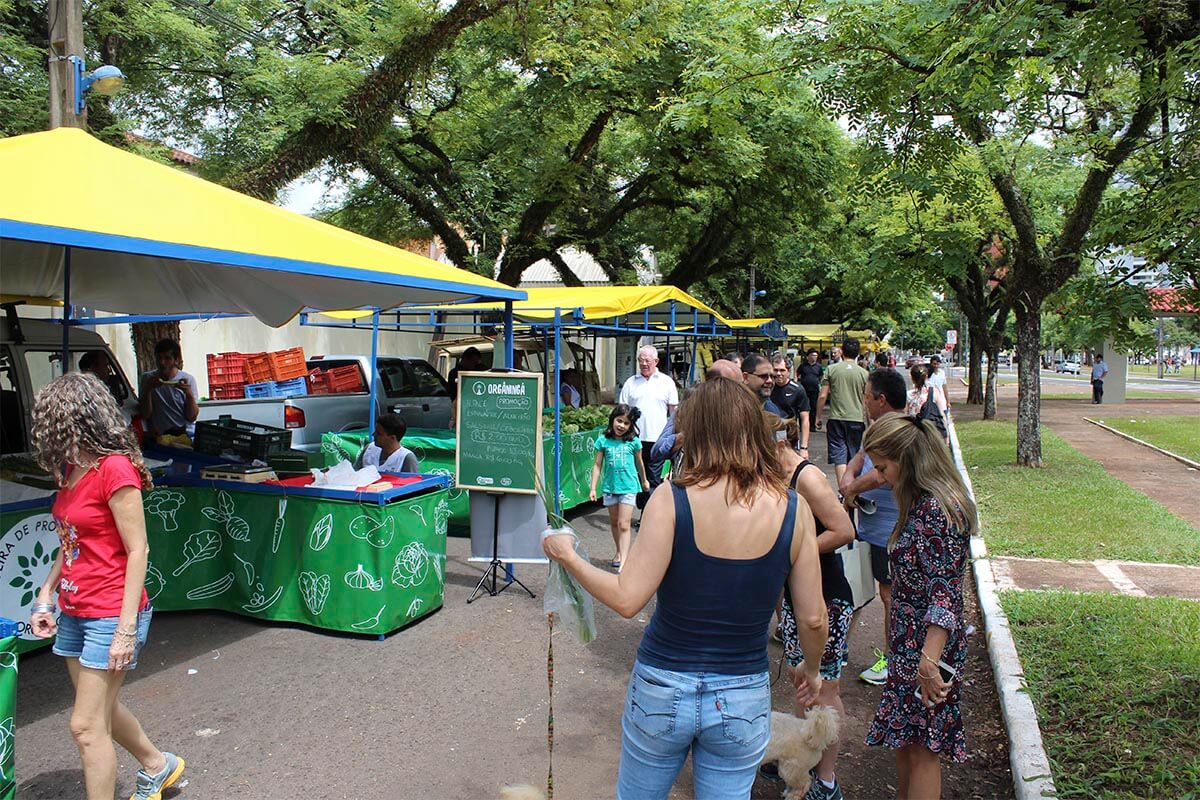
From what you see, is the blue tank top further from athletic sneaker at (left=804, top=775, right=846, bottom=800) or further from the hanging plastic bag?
athletic sneaker at (left=804, top=775, right=846, bottom=800)

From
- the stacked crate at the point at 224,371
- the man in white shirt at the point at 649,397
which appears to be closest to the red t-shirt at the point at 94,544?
the man in white shirt at the point at 649,397

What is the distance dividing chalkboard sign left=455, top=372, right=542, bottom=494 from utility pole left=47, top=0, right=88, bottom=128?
501 centimetres

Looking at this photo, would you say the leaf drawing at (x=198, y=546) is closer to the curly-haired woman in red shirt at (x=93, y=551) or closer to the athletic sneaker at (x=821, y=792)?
the curly-haired woman in red shirt at (x=93, y=551)

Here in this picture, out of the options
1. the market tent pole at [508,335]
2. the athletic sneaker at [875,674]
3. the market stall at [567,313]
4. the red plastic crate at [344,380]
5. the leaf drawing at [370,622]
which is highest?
the market stall at [567,313]

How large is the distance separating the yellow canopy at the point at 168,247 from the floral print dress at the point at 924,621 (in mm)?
3554

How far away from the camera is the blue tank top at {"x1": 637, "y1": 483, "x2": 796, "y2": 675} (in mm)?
2189

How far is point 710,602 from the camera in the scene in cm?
220

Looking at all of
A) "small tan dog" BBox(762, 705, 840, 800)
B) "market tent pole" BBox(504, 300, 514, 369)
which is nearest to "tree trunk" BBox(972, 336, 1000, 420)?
"market tent pole" BBox(504, 300, 514, 369)

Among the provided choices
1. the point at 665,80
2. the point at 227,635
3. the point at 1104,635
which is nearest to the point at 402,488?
the point at 227,635

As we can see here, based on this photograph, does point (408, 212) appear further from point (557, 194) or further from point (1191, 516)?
point (1191, 516)

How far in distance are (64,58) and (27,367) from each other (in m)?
3.00

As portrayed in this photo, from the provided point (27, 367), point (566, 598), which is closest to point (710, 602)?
point (566, 598)

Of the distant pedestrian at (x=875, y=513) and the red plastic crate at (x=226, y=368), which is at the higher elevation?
the red plastic crate at (x=226, y=368)

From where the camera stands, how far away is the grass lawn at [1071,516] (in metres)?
7.73
